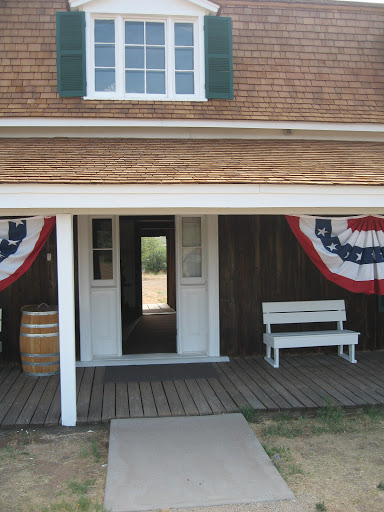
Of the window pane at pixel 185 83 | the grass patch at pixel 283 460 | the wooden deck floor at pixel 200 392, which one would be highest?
the window pane at pixel 185 83

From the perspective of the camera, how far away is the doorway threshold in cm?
711

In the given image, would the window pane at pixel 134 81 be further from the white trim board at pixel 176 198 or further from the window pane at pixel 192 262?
the white trim board at pixel 176 198

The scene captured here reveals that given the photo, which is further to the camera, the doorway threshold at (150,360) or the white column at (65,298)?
the doorway threshold at (150,360)

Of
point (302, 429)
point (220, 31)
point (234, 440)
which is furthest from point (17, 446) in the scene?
point (220, 31)

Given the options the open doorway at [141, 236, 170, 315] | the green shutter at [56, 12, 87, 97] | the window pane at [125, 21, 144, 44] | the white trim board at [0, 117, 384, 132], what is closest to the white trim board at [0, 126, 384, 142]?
the white trim board at [0, 117, 384, 132]

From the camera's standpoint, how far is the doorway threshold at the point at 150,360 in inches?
280

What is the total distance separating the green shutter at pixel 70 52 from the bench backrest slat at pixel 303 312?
172 inches

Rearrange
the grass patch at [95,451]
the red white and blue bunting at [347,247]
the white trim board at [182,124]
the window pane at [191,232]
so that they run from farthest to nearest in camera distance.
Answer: the window pane at [191,232]
the white trim board at [182,124]
the red white and blue bunting at [347,247]
the grass patch at [95,451]

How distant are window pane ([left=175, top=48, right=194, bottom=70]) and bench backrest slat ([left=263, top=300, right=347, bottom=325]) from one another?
390cm

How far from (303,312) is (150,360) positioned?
8.15 feet

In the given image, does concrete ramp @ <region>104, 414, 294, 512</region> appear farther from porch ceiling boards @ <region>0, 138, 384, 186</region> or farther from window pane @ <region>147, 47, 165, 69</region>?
window pane @ <region>147, 47, 165, 69</region>

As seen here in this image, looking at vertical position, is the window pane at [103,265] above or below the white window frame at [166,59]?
below

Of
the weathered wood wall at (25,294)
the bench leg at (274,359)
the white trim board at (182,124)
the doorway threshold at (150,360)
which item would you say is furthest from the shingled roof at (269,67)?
the doorway threshold at (150,360)

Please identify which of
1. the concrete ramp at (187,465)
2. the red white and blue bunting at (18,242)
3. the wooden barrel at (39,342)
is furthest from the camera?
the wooden barrel at (39,342)
